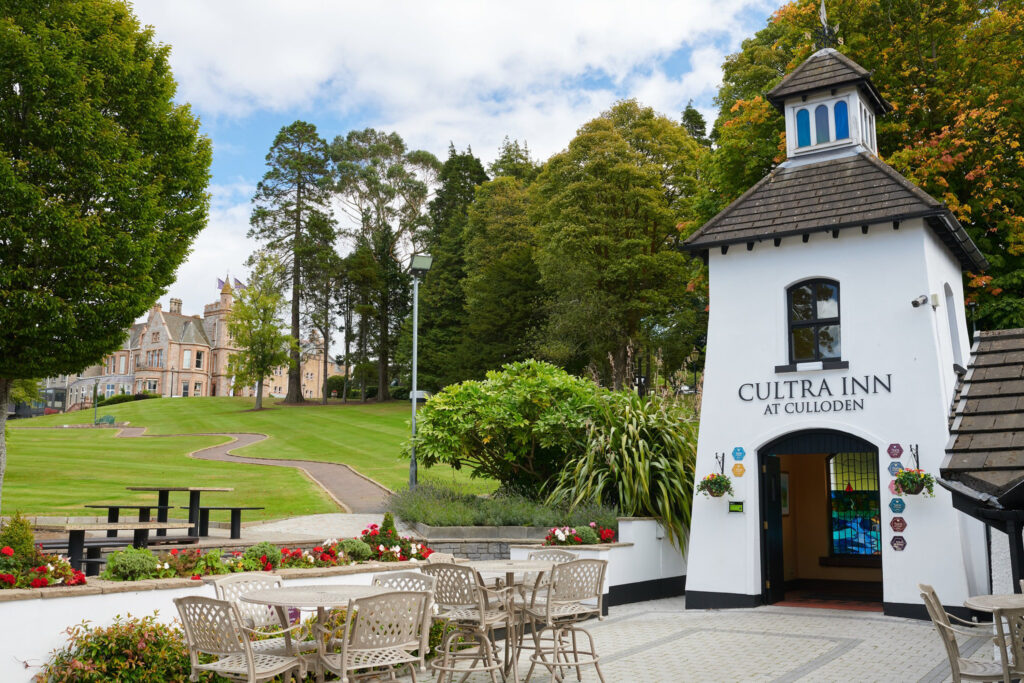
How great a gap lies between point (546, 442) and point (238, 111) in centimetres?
842

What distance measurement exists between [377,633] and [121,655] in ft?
8.52

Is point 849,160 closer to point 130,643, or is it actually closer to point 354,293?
point 130,643

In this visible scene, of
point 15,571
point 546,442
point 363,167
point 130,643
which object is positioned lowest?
point 130,643

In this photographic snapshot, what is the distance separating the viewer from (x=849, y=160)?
13.6 meters

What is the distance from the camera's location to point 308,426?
136 feet

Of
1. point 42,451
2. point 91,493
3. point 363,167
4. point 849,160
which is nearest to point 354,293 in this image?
point 363,167

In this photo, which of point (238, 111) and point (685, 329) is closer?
point (238, 111)

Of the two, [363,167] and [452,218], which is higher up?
[363,167]

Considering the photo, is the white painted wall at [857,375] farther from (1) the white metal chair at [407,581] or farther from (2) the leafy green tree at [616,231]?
(2) the leafy green tree at [616,231]

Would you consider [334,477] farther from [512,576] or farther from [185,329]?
[185,329]

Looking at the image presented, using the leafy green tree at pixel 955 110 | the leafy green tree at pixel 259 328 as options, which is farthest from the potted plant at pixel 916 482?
the leafy green tree at pixel 259 328

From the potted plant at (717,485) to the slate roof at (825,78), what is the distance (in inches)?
274

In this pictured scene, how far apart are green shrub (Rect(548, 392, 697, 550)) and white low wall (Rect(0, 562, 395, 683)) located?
25.4 ft

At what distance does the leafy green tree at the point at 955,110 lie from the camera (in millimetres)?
16344
